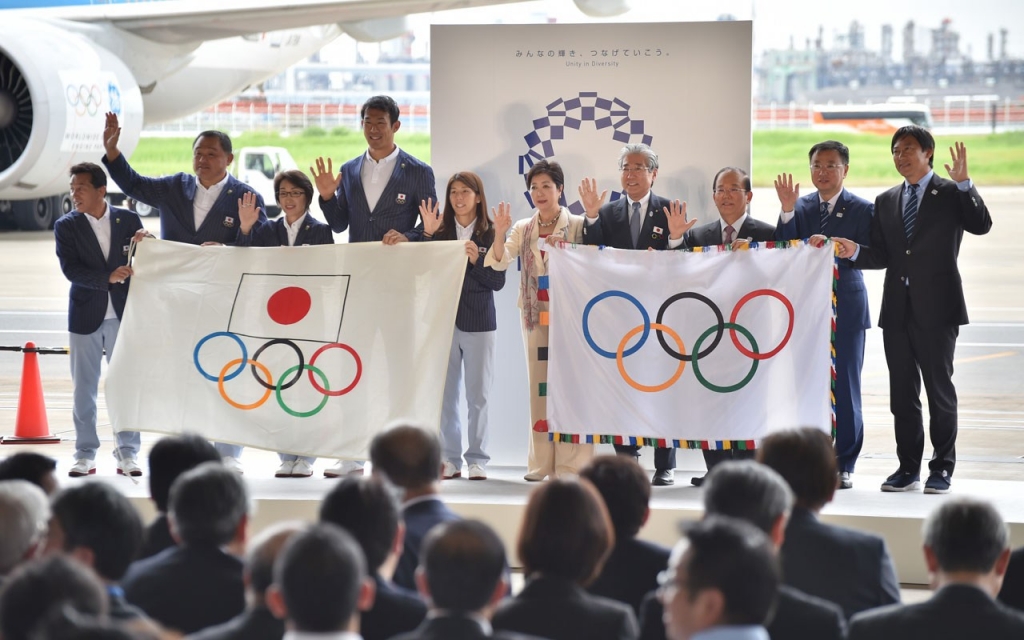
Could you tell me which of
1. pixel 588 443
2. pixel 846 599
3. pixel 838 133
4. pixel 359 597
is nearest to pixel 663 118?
pixel 588 443

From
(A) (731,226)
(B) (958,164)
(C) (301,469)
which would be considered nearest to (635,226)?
(A) (731,226)

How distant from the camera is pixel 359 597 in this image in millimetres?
2697

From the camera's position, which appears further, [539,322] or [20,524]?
[539,322]

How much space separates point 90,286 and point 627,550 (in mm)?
4550

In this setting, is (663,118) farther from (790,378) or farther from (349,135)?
(349,135)

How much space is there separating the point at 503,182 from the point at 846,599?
4518 millimetres

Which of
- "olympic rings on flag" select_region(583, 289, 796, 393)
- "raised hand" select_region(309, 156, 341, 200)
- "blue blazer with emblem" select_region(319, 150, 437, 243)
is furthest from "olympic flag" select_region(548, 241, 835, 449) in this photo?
"raised hand" select_region(309, 156, 341, 200)

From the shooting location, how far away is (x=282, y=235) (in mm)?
7566

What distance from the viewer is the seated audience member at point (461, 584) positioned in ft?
9.21

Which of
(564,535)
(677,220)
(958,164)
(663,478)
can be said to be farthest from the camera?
(663,478)

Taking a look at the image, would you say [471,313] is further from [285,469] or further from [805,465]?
[805,465]

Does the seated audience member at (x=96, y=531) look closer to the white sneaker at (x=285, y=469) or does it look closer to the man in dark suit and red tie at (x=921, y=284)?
the white sneaker at (x=285, y=469)

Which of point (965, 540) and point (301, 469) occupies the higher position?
point (965, 540)

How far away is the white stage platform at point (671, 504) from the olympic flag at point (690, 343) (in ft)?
1.45
